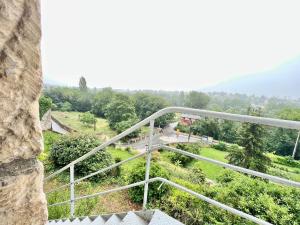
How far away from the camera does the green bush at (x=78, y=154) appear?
32.7ft

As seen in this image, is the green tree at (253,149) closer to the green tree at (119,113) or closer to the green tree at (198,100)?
the green tree at (119,113)

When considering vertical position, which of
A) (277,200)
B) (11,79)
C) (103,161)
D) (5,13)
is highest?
(5,13)

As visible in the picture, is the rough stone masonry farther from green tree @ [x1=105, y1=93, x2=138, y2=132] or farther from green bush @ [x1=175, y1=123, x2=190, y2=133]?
green bush @ [x1=175, y1=123, x2=190, y2=133]

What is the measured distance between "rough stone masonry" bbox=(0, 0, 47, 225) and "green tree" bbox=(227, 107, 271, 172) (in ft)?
73.8

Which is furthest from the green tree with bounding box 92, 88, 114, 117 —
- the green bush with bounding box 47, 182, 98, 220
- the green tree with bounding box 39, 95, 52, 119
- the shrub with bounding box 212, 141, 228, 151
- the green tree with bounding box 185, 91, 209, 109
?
the green bush with bounding box 47, 182, 98, 220

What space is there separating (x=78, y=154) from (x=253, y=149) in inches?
652

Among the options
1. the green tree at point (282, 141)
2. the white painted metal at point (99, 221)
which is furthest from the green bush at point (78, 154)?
the green tree at point (282, 141)

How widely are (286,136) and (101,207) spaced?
96.0 feet

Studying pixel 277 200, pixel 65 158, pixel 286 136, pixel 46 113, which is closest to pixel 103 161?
pixel 65 158

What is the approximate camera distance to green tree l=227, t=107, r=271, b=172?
21.8 metres

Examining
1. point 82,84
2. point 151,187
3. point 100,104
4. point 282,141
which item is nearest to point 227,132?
point 282,141

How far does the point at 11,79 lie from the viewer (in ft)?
3.15

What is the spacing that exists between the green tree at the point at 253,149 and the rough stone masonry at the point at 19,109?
A: 2250 centimetres

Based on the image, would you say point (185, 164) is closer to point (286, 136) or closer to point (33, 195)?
point (286, 136)
